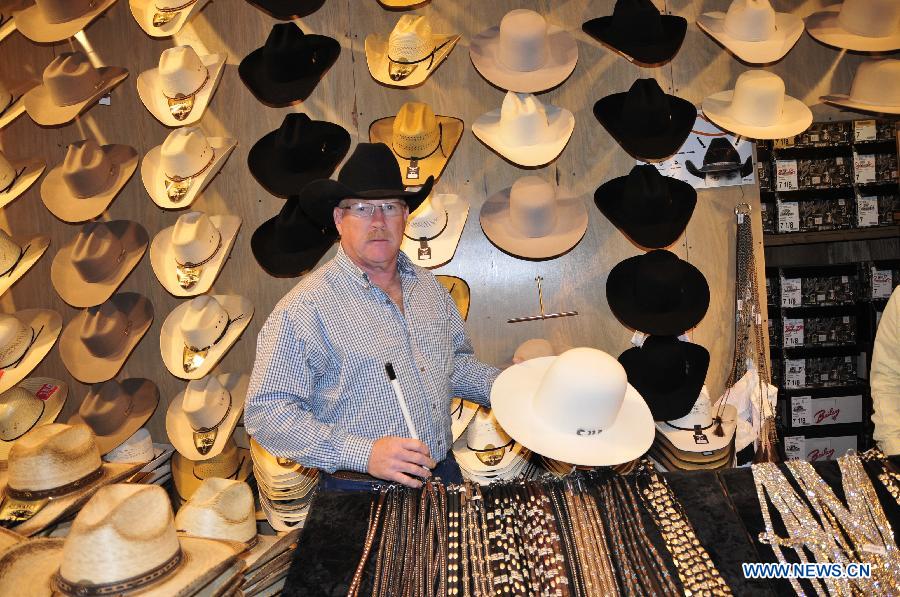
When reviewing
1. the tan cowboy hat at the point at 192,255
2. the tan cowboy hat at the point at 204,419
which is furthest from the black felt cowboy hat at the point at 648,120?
the tan cowboy hat at the point at 204,419

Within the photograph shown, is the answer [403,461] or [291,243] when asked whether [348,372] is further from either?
[291,243]

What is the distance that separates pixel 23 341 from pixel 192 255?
1.17 m

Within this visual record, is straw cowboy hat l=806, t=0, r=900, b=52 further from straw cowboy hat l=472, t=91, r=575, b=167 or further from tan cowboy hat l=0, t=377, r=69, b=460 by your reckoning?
tan cowboy hat l=0, t=377, r=69, b=460

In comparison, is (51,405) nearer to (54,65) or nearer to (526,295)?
(54,65)

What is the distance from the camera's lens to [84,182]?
13.3 ft

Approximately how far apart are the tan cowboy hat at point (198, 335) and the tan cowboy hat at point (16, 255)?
859 millimetres

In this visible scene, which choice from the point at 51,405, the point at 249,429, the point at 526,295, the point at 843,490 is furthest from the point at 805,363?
the point at 51,405

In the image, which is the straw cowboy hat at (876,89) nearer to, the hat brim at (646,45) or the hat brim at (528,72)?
the hat brim at (646,45)

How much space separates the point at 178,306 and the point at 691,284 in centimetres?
296

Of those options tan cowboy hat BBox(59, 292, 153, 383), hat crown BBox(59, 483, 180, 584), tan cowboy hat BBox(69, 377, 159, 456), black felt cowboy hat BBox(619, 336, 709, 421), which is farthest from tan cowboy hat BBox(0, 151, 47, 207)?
black felt cowboy hat BBox(619, 336, 709, 421)

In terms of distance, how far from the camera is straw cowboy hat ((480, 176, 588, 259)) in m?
3.78

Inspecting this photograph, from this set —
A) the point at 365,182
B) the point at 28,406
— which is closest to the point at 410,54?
the point at 365,182

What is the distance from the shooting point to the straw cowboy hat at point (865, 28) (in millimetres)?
3828

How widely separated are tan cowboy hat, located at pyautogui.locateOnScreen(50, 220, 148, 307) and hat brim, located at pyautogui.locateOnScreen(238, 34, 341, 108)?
1.17 metres
